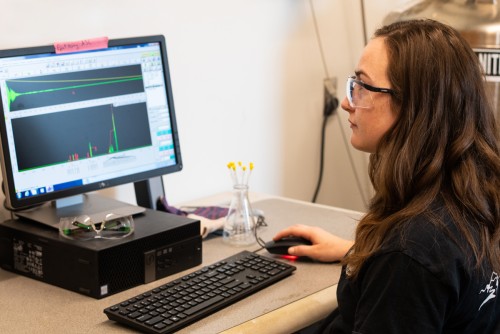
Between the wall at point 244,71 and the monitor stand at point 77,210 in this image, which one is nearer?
the monitor stand at point 77,210

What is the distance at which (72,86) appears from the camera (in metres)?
1.61

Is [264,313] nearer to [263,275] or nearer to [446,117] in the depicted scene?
[263,275]

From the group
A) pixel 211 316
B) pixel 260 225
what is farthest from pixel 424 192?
pixel 260 225

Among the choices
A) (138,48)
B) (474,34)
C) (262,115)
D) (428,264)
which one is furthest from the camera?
(262,115)

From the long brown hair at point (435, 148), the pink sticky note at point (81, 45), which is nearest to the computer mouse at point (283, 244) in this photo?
the long brown hair at point (435, 148)

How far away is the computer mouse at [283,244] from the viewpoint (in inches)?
66.2

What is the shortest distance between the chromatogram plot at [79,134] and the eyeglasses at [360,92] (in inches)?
23.3

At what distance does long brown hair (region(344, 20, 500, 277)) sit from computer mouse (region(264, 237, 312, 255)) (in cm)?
42

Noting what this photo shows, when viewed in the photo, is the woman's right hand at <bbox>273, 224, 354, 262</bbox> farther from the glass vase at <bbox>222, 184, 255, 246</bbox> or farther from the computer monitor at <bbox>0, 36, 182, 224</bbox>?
the computer monitor at <bbox>0, 36, 182, 224</bbox>

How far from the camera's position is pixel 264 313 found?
4.56ft

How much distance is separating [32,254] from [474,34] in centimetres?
134

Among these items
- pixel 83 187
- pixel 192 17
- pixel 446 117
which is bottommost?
pixel 83 187

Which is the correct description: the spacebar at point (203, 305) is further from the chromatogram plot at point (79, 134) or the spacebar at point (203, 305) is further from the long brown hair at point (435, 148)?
the chromatogram plot at point (79, 134)

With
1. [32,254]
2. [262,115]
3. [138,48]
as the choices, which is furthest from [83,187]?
[262,115]
